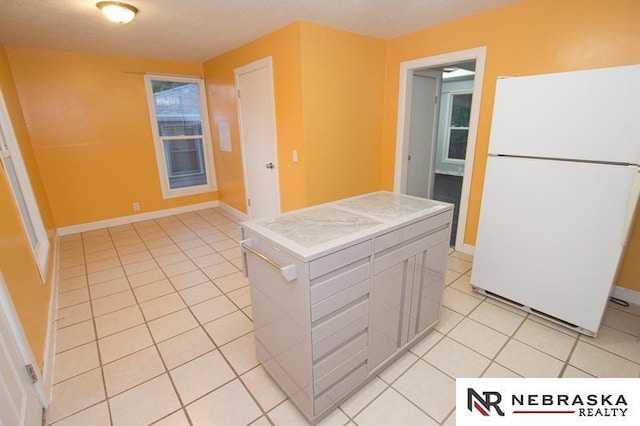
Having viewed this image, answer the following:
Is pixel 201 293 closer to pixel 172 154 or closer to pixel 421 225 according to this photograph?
pixel 421 225

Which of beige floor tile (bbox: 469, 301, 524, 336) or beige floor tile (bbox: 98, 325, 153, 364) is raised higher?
beige floor tile (bbox: 469, 301, 524, 336)

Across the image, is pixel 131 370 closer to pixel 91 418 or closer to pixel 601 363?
Result: pixel 91 418

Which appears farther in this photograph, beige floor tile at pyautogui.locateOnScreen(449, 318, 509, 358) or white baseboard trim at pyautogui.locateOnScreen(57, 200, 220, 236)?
white baseboard trim at pyautogui.locateOnScreen(57, 200, 220, 236)

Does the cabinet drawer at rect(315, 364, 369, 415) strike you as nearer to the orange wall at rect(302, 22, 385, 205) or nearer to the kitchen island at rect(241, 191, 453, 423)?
the kitchen island at rect(241, 191, 453, 423)

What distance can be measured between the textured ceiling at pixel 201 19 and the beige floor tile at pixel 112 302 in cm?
247

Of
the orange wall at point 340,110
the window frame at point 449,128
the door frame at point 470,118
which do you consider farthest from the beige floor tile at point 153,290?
the window frame at point 449,128

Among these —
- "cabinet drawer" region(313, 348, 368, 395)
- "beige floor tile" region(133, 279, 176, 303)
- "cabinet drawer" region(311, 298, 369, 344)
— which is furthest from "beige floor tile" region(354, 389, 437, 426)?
"beige floor tile" region(133, 279, 176, 303)

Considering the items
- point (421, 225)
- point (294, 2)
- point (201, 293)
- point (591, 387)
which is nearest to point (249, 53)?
point (294, 2)

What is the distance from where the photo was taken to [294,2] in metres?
2.45

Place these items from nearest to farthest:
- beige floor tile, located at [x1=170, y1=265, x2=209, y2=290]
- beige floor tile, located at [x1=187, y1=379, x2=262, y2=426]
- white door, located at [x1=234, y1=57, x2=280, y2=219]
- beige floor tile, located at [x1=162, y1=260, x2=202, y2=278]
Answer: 1. beige floor tile, located at [x1=187, y1=379, x2=262, y2=426]
2. beige floor tile, located at [x1=170, y1=265, x2=209, y2=290]
3. beige floor tile, located at [x1=162, y1=260, x2=202, y2=278]
4. white door, located at [x1=234, y1=57, x2=280, y2=219]

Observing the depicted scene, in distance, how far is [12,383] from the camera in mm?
1335

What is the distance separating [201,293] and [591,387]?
2775 millimetres

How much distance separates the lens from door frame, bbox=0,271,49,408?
1455 mm

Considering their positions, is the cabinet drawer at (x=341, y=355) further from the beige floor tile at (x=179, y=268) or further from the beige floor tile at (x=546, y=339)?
the beige floor tile at (x=179, y=268)
